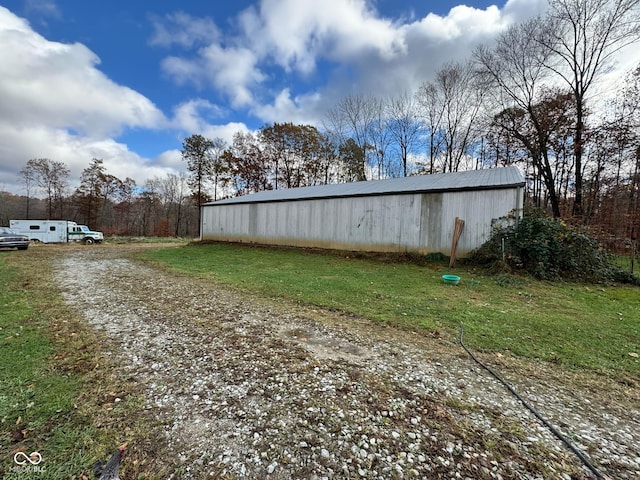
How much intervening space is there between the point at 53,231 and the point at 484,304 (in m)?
27.4

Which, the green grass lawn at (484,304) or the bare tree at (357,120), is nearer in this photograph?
the green grass lawn at (484,304)

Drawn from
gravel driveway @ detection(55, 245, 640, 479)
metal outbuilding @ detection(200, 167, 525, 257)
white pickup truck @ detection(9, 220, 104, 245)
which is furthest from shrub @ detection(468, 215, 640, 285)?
white pickup truck @ detection(9, 220, 104, 245)

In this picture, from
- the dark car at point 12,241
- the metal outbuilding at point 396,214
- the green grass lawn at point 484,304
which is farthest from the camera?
the dark car at point 12,241

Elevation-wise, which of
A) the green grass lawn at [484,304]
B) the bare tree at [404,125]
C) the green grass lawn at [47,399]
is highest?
the bare tree at [404,125]

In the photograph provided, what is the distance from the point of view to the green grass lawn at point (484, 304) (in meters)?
3.50

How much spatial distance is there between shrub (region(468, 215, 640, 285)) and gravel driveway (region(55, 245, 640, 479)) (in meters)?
6.45

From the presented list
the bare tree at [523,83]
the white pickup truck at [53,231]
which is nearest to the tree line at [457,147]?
the bare tree at [523,83]

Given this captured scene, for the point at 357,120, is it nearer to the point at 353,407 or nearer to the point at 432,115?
the point at 432,115

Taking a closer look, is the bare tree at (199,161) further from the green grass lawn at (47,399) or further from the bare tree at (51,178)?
the green grass lawn at (47,399)

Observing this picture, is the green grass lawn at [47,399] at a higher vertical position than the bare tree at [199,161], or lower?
lower

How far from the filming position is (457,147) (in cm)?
2244

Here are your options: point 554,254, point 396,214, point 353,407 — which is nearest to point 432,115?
point 396,214

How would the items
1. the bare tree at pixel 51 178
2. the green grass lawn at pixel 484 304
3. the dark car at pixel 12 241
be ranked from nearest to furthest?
the green grass lawn at pixel 484 304
the dark car at pixel 12 241
the bare tree at pixel 51 178
